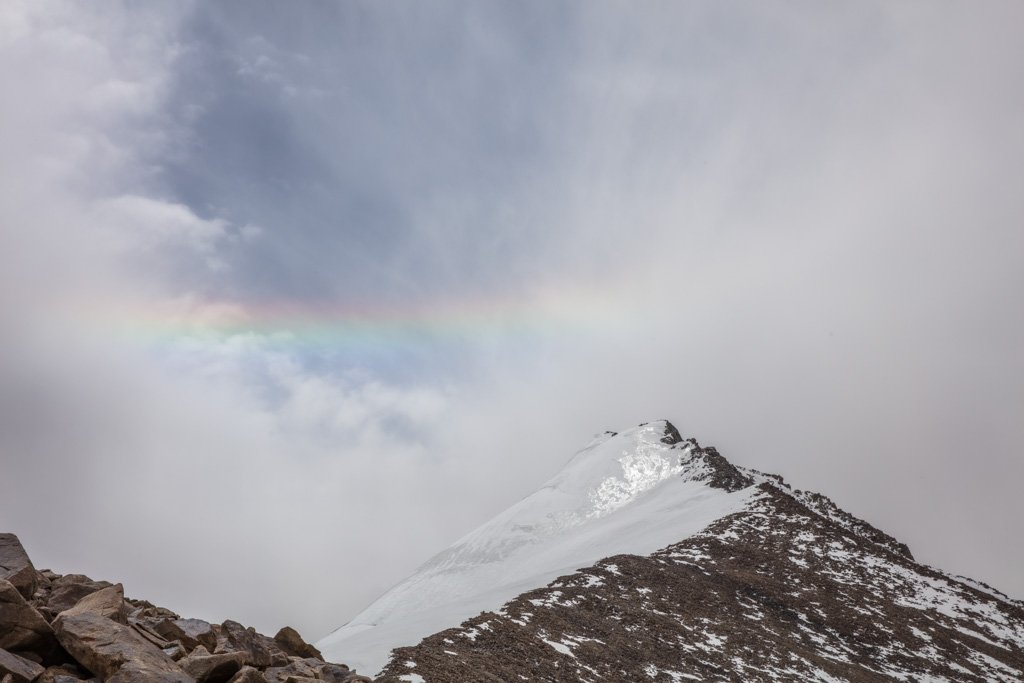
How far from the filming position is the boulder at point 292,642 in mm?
15195

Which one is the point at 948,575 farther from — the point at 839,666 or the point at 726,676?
the point at 726,676

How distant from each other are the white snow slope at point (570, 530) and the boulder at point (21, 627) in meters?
17.5

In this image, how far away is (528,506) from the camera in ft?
196

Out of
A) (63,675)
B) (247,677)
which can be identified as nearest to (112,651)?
(63,675)

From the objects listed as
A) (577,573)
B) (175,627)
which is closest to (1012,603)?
(577,573)

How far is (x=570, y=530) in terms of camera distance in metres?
52.2

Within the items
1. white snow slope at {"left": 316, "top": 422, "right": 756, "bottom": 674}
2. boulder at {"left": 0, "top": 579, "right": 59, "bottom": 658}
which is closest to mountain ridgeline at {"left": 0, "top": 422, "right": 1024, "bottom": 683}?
boulder at {"left": 0, "top": 579, "right": 59, "bottom": 658}

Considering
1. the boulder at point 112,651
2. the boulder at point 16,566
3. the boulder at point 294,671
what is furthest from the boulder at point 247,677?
the boulder at point 16,566

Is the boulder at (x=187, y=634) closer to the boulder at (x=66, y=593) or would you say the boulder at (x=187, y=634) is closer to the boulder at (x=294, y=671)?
the boulder at (x=294, y=671)

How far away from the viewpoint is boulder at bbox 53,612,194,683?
30.1 ft

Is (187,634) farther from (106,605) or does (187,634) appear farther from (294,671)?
(294,671)

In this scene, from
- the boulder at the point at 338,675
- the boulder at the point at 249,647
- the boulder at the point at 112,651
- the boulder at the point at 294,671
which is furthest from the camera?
the boulder at the point at 338,675

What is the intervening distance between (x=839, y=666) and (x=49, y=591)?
2689 cm

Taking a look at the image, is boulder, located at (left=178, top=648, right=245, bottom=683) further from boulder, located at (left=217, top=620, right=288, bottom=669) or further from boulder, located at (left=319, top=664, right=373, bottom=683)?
boulder, located at (left=319, top=664, right=373, bottom=683)
